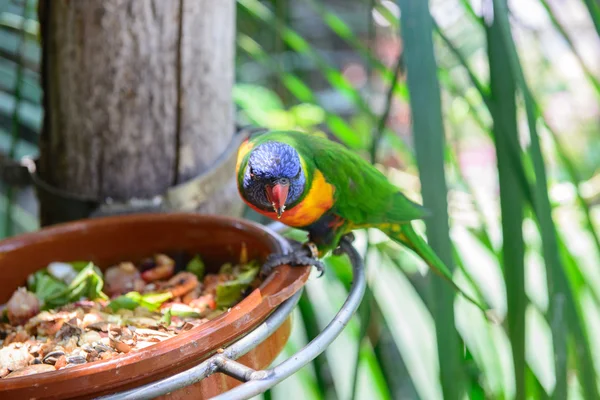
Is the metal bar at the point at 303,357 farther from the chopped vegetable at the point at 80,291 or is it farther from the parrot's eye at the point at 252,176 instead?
the chopped vegetable at the point at 80,291

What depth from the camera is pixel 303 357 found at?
470 millimetres

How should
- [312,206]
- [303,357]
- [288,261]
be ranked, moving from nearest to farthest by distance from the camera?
[303,357], [288,261], [312,206]

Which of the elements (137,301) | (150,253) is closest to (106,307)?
(137,301)

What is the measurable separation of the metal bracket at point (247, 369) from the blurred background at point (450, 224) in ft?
0.40

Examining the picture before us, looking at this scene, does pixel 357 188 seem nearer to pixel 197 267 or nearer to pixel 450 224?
pixel 450 224

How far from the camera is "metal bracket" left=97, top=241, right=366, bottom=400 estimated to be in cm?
44

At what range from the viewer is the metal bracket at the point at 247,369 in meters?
0.44

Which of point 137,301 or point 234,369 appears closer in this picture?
point 234,369

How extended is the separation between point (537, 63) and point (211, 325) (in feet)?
8.08

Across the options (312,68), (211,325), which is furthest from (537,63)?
(211,325)

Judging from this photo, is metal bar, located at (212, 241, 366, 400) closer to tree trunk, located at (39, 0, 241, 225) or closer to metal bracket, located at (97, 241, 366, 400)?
metal bracket, located at (97, 241, 366, 400)

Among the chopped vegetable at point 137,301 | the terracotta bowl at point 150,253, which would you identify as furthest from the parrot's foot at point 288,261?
the chopped vegetable at point 137,301

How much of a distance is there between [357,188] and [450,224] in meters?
0.13

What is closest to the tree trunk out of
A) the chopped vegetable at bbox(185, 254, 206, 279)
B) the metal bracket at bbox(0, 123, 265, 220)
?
the metal bracket at bbox(0, 123, 265, 220)
